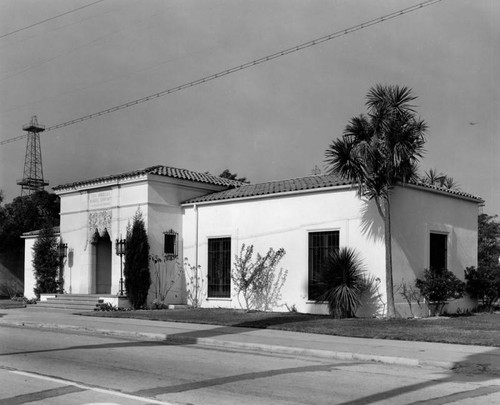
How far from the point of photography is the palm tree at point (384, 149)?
18.3m

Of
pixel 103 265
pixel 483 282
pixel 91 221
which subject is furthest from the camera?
pixel 103 265

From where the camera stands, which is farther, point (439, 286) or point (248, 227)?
point (248, 227)

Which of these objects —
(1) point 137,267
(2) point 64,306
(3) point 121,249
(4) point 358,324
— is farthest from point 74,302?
(4) point 358,324

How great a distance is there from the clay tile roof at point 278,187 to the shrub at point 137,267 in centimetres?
260

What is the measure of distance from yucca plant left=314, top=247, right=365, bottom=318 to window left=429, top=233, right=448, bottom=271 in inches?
137

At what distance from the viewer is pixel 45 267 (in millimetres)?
28703

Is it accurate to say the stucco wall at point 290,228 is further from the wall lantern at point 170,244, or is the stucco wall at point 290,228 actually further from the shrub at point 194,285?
the wall lantern at point 170,244

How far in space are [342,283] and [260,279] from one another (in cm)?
426

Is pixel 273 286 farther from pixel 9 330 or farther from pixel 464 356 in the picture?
pixel 464 356

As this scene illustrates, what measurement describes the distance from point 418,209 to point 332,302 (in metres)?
4.79

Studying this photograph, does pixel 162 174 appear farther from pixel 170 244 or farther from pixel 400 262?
pixel 400 262

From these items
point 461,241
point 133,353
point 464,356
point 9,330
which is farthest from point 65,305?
point 464,356

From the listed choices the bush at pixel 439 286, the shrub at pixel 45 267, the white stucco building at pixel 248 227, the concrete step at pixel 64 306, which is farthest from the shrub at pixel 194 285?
the bush at pixel 439 286

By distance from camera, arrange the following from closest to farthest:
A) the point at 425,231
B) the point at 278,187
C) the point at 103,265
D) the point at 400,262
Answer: the point at 400,262 < the point at 425,231 < the point at 278,187 < the point at 103,265
